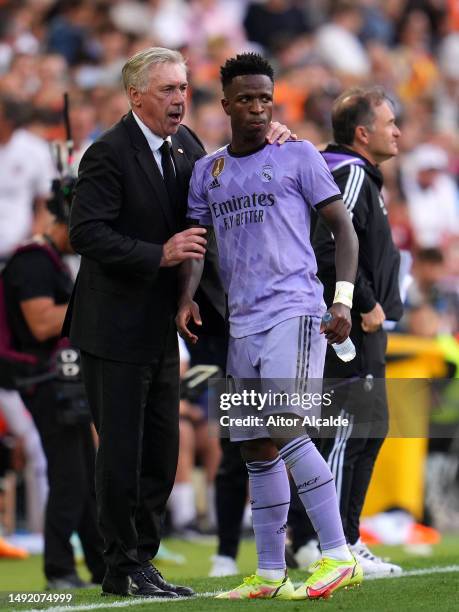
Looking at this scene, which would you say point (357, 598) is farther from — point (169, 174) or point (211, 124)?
point (211, 124)

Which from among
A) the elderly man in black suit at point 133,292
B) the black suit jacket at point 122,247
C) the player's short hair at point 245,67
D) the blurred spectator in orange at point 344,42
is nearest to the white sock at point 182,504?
the elderly man in black suit at point 133,292

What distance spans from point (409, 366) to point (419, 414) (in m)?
1.92

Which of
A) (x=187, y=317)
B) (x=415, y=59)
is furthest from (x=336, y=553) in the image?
(x=415, y=59)

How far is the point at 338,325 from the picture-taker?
18.3 ft

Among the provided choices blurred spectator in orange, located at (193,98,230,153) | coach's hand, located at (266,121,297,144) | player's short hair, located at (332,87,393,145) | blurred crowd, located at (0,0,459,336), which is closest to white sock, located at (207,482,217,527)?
blurred crowd, located at (0,0,459,336)

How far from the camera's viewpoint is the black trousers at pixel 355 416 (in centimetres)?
712

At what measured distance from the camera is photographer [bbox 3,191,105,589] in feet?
25.2

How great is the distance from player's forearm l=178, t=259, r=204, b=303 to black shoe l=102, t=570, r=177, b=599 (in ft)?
3.89

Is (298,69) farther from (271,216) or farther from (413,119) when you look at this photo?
(271,216)

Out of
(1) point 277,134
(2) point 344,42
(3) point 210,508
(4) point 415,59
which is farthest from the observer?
(4) point 415,59

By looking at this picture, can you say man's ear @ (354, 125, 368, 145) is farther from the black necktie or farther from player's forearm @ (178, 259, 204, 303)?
player's forearm @ (178, 259, 204, 303)

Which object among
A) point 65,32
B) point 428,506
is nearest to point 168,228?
point 428,506

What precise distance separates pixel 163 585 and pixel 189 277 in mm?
1318

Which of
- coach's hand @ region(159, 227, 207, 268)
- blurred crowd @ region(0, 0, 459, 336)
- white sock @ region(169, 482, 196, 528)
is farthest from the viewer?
blurred crowd @ region(0, 0, 459, 336)
